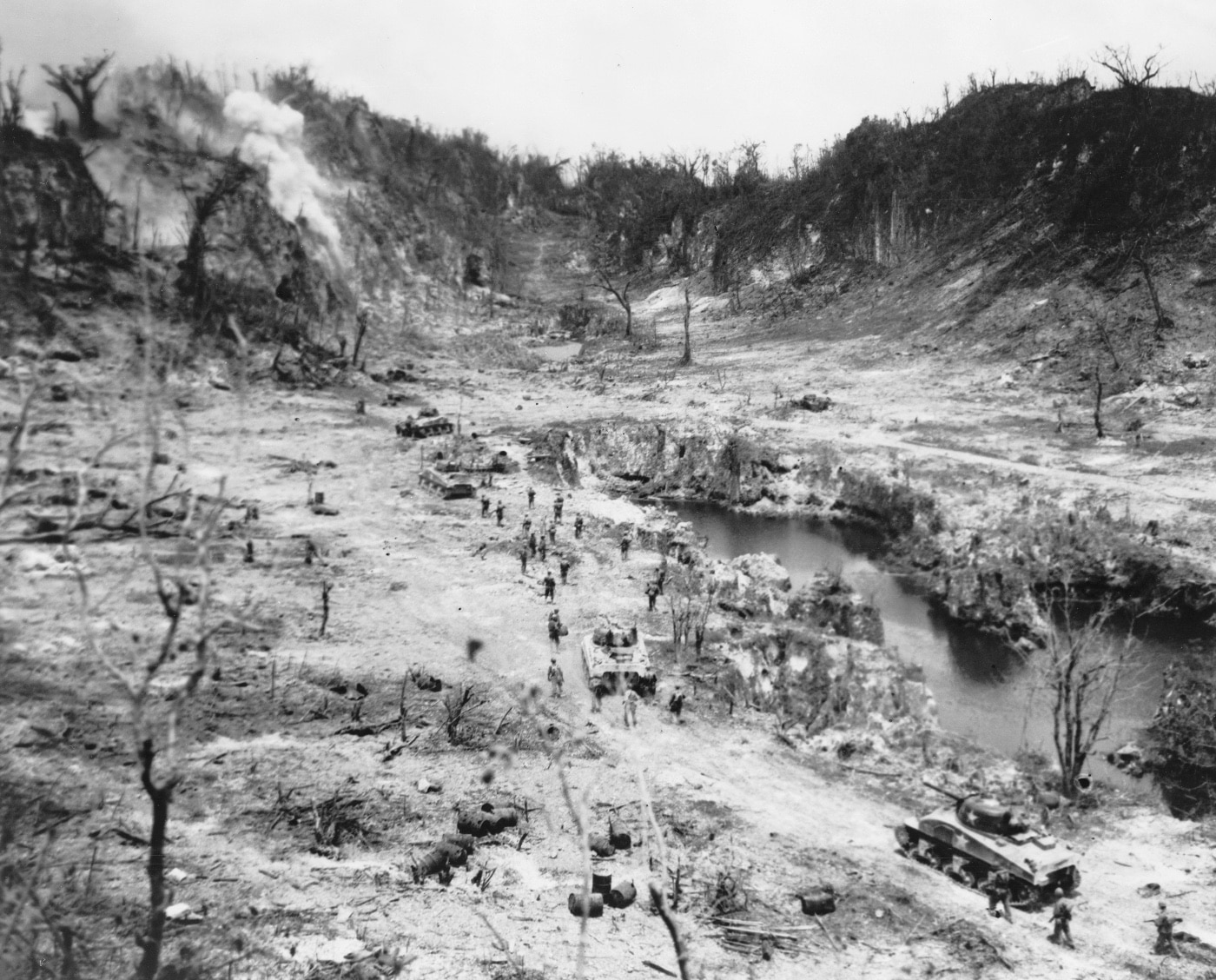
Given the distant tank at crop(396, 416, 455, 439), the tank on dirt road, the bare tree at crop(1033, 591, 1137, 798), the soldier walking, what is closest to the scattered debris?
the distant tank at crop(396, 416, 455, 439)

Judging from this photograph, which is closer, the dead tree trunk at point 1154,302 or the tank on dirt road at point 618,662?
the tank on dirt road at point 618,662

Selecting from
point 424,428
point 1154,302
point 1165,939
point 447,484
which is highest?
point 1154,302

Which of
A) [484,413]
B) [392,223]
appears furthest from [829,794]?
[392,223]

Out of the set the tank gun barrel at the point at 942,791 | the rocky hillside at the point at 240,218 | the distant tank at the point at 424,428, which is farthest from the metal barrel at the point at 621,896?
the distant tank at the point at 424,428

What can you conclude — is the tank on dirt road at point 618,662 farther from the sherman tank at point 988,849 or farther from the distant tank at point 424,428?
the distant tank at point 424,428

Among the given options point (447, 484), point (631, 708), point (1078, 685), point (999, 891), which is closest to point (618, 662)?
point (631, 708)

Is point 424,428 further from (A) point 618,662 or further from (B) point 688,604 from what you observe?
(A) point 618,662
